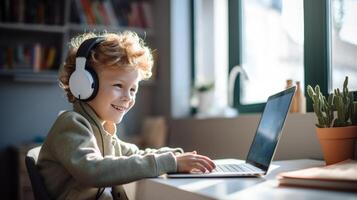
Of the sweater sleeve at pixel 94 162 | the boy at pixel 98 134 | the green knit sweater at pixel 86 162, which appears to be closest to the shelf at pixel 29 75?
the boy at pixel 98 134

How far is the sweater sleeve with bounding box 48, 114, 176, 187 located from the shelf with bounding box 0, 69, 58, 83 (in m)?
1.98

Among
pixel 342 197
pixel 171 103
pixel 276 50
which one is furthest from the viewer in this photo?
pixel 171 103

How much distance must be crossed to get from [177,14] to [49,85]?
43.7 inches

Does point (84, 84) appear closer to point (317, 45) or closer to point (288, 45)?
point (317, 45)

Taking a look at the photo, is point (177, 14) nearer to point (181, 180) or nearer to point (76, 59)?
point (76, 59)

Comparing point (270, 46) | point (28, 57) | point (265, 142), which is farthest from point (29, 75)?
point (265, 142)

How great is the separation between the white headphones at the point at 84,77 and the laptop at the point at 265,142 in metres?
0.37

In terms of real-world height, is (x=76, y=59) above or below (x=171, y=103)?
above

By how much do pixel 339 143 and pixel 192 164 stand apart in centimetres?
47

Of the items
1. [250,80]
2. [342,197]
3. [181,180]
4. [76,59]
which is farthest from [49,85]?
[342,197]

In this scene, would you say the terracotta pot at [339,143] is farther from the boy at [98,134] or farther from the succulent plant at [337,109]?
the boy at [98,134]

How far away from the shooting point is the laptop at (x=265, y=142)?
1214mm

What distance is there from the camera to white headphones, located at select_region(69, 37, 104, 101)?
1368mm

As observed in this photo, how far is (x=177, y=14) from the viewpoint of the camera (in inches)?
136
